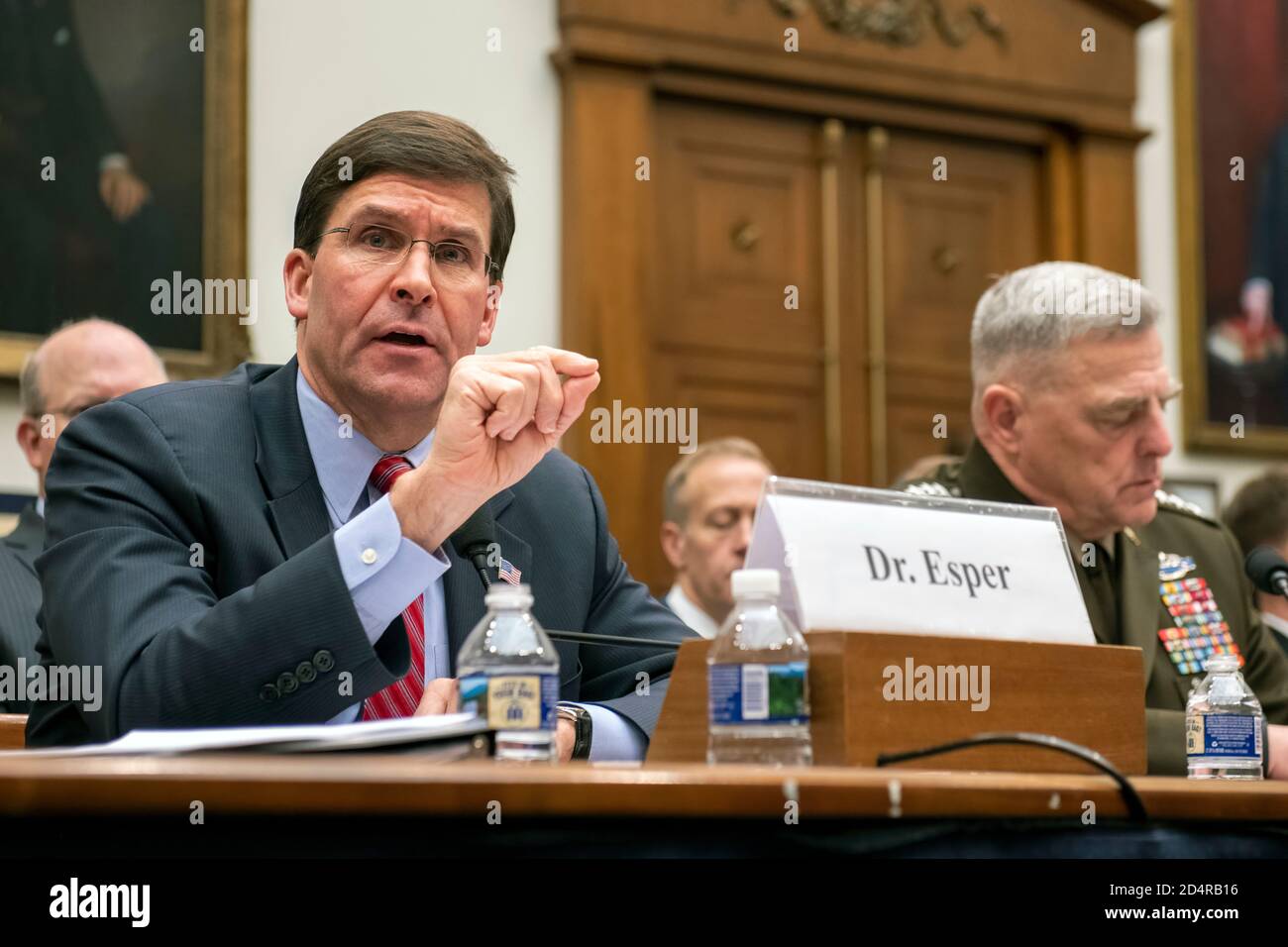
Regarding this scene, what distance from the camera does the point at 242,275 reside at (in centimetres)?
485

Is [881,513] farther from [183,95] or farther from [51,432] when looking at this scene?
[183,95]

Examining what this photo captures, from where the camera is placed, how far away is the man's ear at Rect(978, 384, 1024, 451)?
2.96m

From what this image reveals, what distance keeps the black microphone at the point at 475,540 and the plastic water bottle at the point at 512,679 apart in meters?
0.35

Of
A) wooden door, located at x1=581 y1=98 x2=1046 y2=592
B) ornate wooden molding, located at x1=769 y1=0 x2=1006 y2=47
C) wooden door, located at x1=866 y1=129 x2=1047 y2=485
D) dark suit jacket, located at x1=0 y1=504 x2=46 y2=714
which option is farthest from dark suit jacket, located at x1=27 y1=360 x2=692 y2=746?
ornate wooden molding, located at x1=769 y1=0 x2=1006 y2=47

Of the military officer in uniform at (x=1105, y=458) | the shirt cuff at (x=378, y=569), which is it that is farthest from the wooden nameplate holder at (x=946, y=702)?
the military officer in uniform at (x=1105, y=458)

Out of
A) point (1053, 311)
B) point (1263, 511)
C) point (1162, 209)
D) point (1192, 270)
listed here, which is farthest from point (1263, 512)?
point (1162, 209)

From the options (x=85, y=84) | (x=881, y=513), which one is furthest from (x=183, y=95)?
(x=881, y=513)

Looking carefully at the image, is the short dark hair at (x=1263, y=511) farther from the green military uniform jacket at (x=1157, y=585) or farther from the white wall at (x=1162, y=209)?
the white wall at (x=1162, y=209)

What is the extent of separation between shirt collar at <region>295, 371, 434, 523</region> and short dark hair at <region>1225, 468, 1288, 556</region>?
8.88 ft

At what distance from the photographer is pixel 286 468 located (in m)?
2.09

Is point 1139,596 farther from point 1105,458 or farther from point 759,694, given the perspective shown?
point 759,694

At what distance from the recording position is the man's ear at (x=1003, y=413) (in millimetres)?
2965

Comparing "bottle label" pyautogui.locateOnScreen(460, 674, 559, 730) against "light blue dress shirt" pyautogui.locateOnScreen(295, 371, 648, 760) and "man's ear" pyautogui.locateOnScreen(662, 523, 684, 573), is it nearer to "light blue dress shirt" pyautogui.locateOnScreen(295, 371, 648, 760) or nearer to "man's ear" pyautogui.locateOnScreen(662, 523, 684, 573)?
"light blue dress shirt" pyautogui.locateOnScreen(295, 371, 648, 760)
